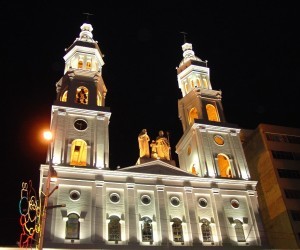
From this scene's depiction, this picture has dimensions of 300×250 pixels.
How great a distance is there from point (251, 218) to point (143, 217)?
1008 centimetres

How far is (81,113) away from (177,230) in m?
14.5

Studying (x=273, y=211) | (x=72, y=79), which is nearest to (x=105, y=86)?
(x=72, y=79)

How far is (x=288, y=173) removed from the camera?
1937 inches

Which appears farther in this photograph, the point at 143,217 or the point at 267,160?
the point at 267,160

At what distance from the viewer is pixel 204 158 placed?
4006cm

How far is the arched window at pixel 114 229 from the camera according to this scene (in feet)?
107

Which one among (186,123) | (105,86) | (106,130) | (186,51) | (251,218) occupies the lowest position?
(251,218)

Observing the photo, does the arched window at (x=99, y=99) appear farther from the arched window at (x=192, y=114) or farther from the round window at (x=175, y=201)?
the round window at (x=175, y=201)

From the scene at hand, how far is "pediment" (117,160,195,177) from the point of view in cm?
3722

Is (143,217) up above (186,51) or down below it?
below

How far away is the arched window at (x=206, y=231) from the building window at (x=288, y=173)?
16877 mm

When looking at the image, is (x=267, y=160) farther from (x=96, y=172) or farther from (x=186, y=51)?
(x=96, y=172)

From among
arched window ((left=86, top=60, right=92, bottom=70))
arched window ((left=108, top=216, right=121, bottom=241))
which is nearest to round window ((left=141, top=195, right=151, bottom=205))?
arched window ((left=108, top=216, right=121, bottom=241))

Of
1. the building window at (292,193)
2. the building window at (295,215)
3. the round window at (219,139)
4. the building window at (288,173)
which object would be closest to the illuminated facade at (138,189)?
the round window at (219,139)
